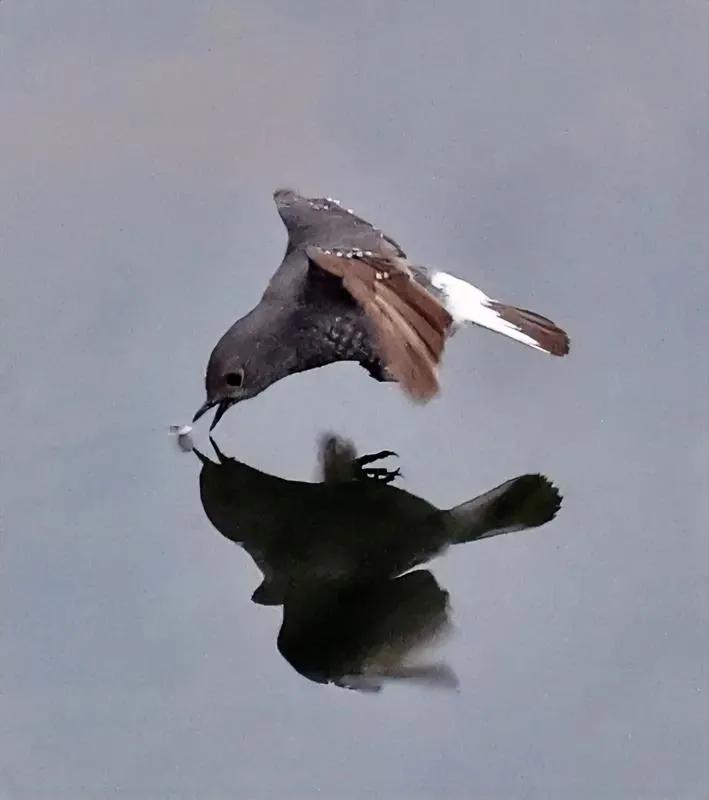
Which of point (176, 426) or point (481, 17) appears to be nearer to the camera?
point (176, 426)

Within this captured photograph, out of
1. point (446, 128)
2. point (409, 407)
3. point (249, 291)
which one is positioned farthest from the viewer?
point (446, 128)

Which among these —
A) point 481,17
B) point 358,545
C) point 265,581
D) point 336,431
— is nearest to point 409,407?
point 336,431

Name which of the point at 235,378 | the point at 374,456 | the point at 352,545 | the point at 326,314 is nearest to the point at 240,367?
the point at 235,378

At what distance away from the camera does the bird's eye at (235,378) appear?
10.4ft

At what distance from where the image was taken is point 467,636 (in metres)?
2.69

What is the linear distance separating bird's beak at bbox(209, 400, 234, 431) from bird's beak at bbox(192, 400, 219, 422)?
0.11 feet

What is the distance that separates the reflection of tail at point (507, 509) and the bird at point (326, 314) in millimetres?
359

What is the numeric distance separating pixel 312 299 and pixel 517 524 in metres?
0.79

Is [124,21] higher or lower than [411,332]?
higher

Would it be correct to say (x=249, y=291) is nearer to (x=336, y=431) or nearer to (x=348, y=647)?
(x=336, y=431)

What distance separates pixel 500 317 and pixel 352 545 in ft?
2.40

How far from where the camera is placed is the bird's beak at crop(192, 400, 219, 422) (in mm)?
3144

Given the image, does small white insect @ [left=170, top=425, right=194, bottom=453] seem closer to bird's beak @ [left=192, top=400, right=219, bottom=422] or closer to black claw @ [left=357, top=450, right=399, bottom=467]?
bird's beak @ [left=192, top=400, right=219, bottom=422]

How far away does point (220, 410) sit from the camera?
3.23 m
